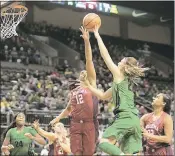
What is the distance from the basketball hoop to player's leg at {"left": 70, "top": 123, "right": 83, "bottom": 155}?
8.29 ft

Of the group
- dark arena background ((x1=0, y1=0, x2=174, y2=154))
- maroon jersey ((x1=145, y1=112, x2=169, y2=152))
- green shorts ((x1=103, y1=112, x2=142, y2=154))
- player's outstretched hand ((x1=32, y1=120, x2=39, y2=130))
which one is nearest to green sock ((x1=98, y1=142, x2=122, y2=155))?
green shorts ((x1=103, y1=112, x2=142, y2=154))

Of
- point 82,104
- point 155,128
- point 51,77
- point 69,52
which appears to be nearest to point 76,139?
point 82,104

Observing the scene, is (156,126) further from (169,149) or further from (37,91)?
(37,91)

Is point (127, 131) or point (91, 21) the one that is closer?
point (127, 131)

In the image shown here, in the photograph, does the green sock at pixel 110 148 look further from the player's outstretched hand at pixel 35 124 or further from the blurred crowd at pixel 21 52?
the blurred crowd at pixel 21 52

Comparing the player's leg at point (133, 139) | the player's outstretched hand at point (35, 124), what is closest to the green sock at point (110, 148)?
the player's leg at point (133, 139)

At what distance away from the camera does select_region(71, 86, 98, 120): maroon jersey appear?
7594 millimetres

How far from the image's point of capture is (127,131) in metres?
5.70

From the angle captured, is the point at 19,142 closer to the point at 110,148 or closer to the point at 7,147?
the point at 7,147

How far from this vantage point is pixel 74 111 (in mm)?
7664

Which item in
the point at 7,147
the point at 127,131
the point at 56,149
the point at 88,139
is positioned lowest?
the point at 56,149

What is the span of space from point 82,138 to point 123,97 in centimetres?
208

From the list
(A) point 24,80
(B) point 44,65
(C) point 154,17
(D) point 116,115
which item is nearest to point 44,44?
(B) point 44,65

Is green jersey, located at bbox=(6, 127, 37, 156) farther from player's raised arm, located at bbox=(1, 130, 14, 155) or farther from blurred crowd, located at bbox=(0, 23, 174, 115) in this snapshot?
blurred crowd, located at bbox=(0, 23, 174, 115)
